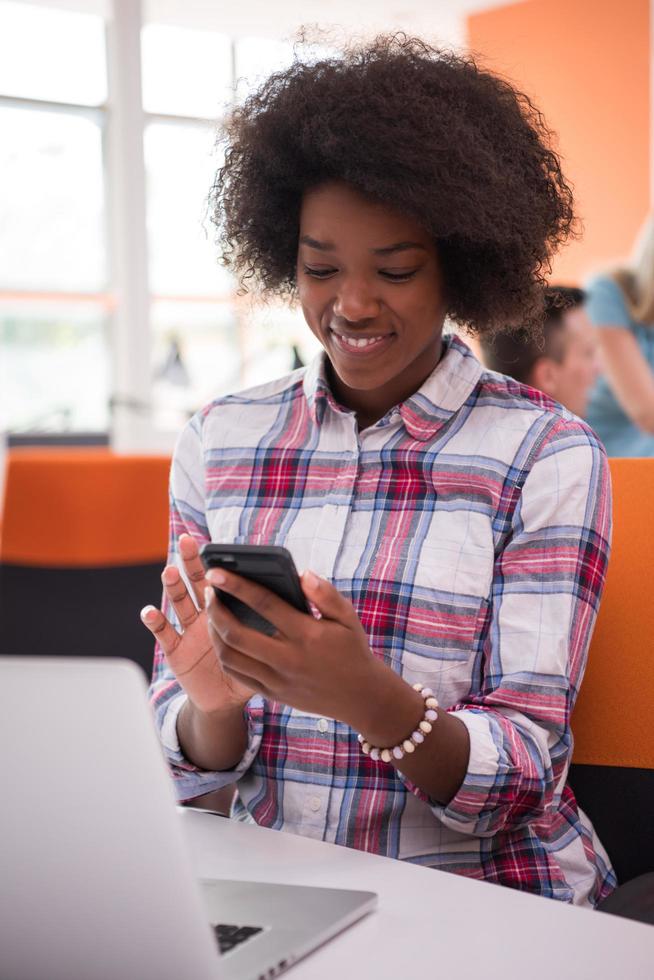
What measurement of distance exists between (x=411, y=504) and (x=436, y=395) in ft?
0.43

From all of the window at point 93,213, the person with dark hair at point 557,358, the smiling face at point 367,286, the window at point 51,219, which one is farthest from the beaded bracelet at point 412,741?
the window at point 51,219

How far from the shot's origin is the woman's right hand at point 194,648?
1059 mm

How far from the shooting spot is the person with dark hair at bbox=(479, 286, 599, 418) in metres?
2.72

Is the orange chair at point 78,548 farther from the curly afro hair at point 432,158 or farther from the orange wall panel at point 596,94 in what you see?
the orange wall panel at point 596,94

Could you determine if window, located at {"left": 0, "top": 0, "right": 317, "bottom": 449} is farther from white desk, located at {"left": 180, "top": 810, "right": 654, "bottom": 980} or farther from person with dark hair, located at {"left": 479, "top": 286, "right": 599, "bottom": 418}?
white desk, located at {"left": 180, "top": 810, "right": 654, "bottom": 980}

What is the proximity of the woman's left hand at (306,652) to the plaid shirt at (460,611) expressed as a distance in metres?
0.15

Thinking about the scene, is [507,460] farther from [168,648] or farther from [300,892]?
[300,892]

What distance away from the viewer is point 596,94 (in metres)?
6.49

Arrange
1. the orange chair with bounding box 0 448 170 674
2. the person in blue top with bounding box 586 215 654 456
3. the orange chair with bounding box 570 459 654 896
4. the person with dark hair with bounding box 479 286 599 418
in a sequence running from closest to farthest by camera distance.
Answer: the orange chair with bounding box 570 459 654 896 → the orange chair with bounding box 0 448 170 674 → the person with dark hair with bounding box 479 286 599 418 → the person in blue top with bounding box 586 215 654 456

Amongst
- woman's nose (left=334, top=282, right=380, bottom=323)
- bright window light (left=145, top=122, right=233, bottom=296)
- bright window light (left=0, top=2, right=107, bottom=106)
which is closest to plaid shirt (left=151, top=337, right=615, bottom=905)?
woman's nose (left=334, top=282, right=380, bottom=323)

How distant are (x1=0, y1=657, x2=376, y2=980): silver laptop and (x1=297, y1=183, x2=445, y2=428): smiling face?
72 centimetres

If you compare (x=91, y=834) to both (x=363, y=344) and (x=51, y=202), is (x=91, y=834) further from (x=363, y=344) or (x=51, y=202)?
(x=51, y=202)

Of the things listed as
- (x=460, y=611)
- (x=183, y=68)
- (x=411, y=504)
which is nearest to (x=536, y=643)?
(x=460, y=611)

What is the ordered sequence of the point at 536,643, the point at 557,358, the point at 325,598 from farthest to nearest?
the point at 557,358
the point at 536,643
the point at 325,598
